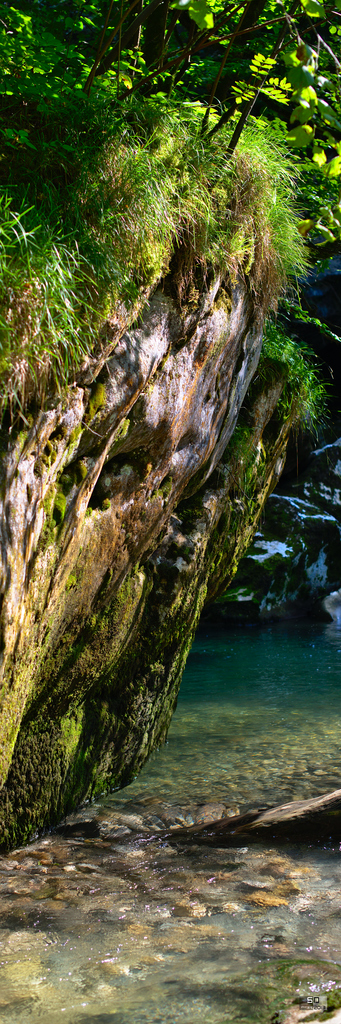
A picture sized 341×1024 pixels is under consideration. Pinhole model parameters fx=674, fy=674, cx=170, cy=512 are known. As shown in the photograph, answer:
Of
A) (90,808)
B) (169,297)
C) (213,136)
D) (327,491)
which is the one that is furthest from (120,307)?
(327,491)

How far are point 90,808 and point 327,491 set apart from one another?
12.9 m

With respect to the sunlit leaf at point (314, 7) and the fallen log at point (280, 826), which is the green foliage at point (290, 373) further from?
the sunlit leaf at point (314, 7)

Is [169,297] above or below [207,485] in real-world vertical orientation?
above

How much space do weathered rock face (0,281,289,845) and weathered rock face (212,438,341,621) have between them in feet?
27.8

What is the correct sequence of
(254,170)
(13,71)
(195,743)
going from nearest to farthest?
(13,71), (254,170), (195,743)

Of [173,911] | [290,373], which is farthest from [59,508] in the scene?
[290,373]

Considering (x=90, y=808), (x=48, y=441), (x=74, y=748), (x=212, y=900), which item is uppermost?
(x=48, y=441)

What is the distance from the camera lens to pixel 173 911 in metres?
2.94

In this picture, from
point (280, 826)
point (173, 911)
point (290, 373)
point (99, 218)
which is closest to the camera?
point (173, 911)

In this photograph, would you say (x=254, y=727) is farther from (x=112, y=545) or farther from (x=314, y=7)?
(x=314, y=7)

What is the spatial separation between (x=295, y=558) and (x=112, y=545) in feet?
37.6

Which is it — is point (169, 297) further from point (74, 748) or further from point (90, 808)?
point (90, 808)

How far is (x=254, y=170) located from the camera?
4.93 m

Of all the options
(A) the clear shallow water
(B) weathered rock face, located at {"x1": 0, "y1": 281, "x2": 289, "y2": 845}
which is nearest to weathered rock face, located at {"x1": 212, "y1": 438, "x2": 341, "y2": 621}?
(B) weathered rock face, located at {"x1": 0, "y1": 281, "x2": 289, "y2": 845}
